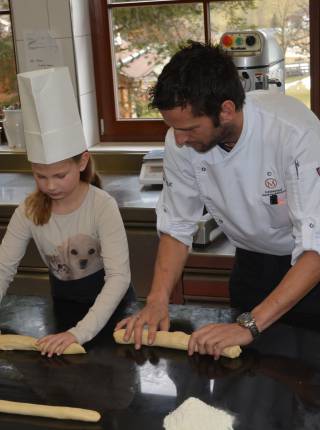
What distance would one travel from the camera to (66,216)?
6.23ft

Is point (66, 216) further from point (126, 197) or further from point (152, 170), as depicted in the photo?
point (152, 170)

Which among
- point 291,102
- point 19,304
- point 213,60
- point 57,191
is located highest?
point 213,60

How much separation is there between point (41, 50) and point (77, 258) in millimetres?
1578

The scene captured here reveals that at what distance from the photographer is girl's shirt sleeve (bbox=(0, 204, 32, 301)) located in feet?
6.11

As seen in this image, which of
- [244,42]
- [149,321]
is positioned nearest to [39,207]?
[149,321]

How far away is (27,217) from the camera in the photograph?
190cm

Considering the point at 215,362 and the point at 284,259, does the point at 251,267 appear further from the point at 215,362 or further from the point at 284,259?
the point at 215,362

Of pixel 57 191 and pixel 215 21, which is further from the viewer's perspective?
pixel 215 21

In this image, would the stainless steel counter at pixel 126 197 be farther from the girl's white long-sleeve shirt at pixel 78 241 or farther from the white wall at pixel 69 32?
the girl's white long-sleeve shirt at pixel 78 241

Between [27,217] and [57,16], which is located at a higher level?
[57,16]

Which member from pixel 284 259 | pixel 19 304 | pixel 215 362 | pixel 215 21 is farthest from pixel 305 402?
pixel 215 21

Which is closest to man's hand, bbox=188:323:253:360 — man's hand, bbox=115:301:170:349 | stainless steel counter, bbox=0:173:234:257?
man's hand, bbox=115:301:170:349

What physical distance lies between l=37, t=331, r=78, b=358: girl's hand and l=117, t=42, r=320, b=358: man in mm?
120

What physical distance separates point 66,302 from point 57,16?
175 cm
